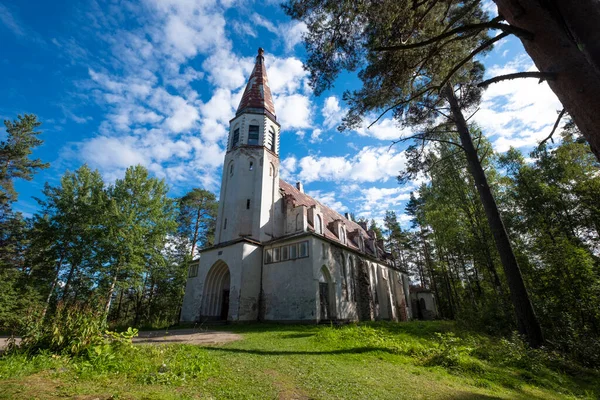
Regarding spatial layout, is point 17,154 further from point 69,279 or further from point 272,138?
point 272,138

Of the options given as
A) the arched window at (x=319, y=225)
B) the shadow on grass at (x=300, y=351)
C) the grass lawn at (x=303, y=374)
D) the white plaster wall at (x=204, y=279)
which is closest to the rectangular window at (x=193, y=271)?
the white plaster wall at (x=204, y=279)

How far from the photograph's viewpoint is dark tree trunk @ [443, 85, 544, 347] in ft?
28.5

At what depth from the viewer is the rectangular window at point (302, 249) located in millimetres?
17125

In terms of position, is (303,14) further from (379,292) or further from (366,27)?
(379,292)

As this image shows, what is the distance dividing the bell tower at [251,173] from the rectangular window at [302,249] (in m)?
3.71

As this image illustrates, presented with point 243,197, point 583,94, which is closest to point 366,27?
point 583,94

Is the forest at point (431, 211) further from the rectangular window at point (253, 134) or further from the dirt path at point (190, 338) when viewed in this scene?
the rectangular window at point (253, 134)

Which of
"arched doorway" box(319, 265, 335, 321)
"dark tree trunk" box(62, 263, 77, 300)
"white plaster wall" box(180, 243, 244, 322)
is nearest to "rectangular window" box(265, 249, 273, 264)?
"white plaster wall" box(180, 243, 244, 322)

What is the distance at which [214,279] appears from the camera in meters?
19.2

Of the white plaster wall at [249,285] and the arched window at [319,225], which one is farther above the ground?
the arched window at [319,225]

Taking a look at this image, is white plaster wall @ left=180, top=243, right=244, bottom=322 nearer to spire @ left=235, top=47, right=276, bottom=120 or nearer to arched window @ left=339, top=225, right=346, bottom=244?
arched window @ left=339, top=225, right=346, bottom=244

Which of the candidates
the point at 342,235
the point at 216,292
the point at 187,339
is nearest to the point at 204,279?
the point at 216,292

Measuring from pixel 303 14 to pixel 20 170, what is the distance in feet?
85.8

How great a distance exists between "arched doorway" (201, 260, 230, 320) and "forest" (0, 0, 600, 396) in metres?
5.88
